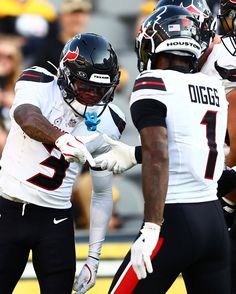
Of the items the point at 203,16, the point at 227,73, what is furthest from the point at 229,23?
the point at 227,73

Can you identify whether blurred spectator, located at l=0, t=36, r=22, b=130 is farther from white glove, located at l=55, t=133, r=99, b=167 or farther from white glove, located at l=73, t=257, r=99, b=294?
white glove, located at l=55, t=133, r=99, b=167

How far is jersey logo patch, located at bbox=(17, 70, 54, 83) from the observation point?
3.86 m

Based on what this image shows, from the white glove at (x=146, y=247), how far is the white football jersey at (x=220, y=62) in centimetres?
115

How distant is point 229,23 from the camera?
422 centimetres

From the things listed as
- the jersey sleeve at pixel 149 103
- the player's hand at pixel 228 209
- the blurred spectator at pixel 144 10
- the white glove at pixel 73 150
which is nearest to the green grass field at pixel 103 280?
the player's hand at pixel 228 209

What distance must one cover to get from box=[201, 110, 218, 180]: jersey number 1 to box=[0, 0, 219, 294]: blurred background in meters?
2.54

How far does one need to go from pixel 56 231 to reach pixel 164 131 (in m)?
0.92

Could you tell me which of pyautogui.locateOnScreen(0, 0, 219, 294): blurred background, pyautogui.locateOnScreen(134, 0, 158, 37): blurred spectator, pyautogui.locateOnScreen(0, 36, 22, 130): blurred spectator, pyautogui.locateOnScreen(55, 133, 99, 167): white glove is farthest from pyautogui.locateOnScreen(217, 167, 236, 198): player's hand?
pyautogui.locateOnScreen(134, 0, 158, 37): blurred spectator

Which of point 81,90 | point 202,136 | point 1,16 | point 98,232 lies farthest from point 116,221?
point 202,136

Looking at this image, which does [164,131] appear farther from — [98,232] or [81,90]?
[98,232]

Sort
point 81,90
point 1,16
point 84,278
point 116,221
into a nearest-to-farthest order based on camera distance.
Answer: point 81,90, point 84,278, point 116,221, point 1,16

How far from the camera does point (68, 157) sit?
346 centimetres

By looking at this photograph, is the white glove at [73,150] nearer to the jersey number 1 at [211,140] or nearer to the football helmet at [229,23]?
the jersey number 1 at [211,140]

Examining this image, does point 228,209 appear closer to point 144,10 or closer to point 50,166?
point 50,166
